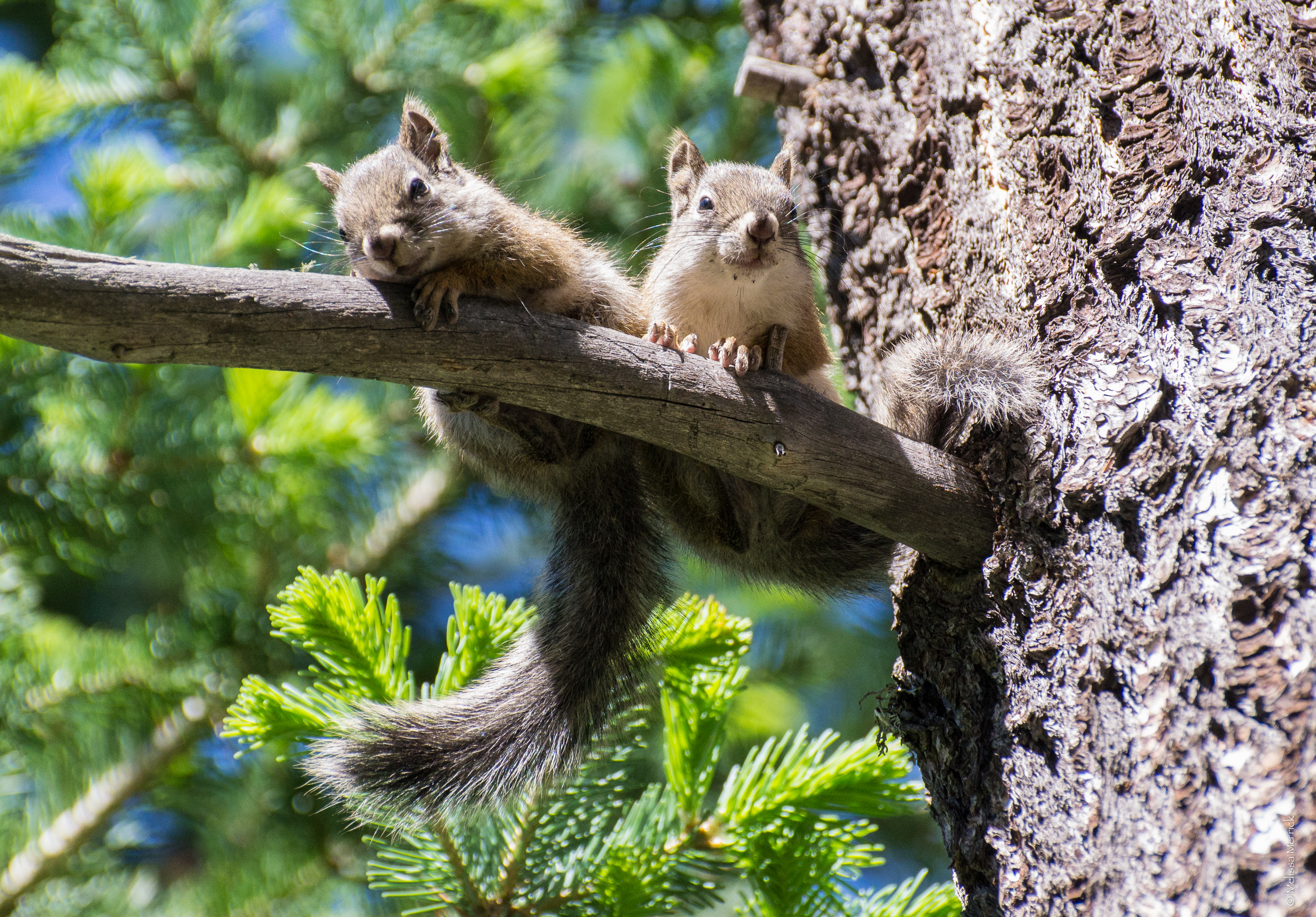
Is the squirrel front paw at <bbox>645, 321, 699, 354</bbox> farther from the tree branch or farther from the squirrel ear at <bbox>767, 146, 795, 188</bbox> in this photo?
the tree branch

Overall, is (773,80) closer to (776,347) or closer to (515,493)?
(776,347)

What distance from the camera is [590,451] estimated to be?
1.53 metres

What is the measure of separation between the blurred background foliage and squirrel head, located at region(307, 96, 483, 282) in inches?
5.2

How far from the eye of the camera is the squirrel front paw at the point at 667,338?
1304 millimetres

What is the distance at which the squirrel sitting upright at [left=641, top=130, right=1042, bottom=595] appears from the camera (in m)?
1.44

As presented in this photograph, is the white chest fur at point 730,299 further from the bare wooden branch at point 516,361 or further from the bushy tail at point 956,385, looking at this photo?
the bare wooden branch at point 516,361

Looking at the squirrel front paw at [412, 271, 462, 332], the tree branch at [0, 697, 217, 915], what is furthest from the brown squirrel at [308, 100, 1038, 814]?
the tree branch at [0, 697, 217, 915]

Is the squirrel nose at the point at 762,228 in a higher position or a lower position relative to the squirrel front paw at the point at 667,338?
higher

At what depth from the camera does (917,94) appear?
1.48 metres

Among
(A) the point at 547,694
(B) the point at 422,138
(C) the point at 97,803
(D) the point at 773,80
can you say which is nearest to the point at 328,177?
(B) the point at 422,138

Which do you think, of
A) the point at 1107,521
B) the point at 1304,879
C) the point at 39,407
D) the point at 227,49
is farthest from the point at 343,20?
the point at 1304,879

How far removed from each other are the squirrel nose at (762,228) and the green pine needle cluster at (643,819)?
0.55 m

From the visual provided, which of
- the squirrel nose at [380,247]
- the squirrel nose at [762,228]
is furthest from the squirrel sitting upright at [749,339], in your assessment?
the squirrel nose at [380,247]

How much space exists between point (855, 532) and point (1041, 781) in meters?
0.51
